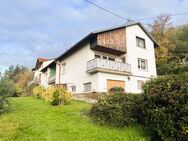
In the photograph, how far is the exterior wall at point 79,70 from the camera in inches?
952

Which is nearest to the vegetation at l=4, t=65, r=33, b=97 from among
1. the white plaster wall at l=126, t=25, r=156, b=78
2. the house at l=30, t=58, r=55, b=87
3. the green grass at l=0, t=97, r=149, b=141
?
the house at l=30, t=58, r=55, b=87

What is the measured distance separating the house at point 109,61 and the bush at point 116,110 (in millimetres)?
11377

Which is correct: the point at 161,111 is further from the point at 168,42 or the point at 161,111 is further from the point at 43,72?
the point at 43,72

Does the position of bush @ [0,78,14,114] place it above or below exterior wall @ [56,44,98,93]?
below

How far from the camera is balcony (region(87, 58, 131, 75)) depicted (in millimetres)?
22562

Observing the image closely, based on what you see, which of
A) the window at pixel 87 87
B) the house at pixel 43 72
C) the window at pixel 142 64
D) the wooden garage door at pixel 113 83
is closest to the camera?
the wooden garage door at pixel 113 83

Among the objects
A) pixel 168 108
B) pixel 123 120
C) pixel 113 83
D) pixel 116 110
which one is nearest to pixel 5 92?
pixel 116 110

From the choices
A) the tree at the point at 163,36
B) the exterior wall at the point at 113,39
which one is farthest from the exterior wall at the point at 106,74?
the tree at the point at 163,36

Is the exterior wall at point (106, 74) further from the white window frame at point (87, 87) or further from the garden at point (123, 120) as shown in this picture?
the garden at point (123, 120)

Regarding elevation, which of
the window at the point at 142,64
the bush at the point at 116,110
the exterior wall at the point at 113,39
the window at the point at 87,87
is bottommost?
the bush at the point at 116,110

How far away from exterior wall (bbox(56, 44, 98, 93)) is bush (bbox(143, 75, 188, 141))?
14316 mm

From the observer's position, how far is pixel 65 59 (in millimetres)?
30125

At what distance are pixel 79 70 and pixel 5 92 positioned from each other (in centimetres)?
1385

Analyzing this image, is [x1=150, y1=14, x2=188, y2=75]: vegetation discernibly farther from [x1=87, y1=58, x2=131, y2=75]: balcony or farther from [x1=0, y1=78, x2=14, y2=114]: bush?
[x1=0, y1=78, x2=14, y2=114]: bush
